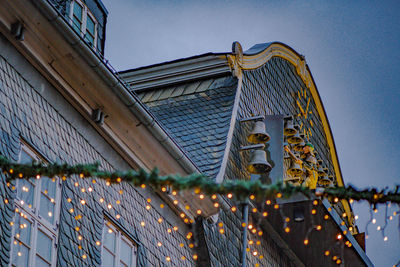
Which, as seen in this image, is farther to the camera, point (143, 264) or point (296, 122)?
point (296, 122)

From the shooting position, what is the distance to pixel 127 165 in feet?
52.8

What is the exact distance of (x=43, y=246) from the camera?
13.3 metres

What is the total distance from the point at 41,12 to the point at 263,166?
25.0 feet

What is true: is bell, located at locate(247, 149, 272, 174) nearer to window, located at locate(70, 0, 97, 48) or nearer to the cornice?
the cornice

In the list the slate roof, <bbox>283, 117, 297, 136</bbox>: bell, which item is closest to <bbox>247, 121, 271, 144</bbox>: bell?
the slate roof

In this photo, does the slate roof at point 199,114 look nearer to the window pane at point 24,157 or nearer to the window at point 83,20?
the window at point 83,20

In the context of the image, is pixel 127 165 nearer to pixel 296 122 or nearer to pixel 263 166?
pixel 263 166

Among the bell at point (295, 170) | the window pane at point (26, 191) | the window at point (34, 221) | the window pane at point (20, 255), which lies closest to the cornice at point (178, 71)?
the bell at point (295, 170)

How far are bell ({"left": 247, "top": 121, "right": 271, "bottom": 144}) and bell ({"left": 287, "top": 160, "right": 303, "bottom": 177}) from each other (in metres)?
1.46

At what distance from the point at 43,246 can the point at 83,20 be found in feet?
21.6

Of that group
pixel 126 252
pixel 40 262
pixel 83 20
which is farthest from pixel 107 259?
pixel 83 20

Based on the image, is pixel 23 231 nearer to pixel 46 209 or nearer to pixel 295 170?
pixel 46 209

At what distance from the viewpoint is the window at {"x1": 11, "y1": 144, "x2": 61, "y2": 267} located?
12.8 metres

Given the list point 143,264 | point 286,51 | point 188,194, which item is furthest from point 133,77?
point 143,264
